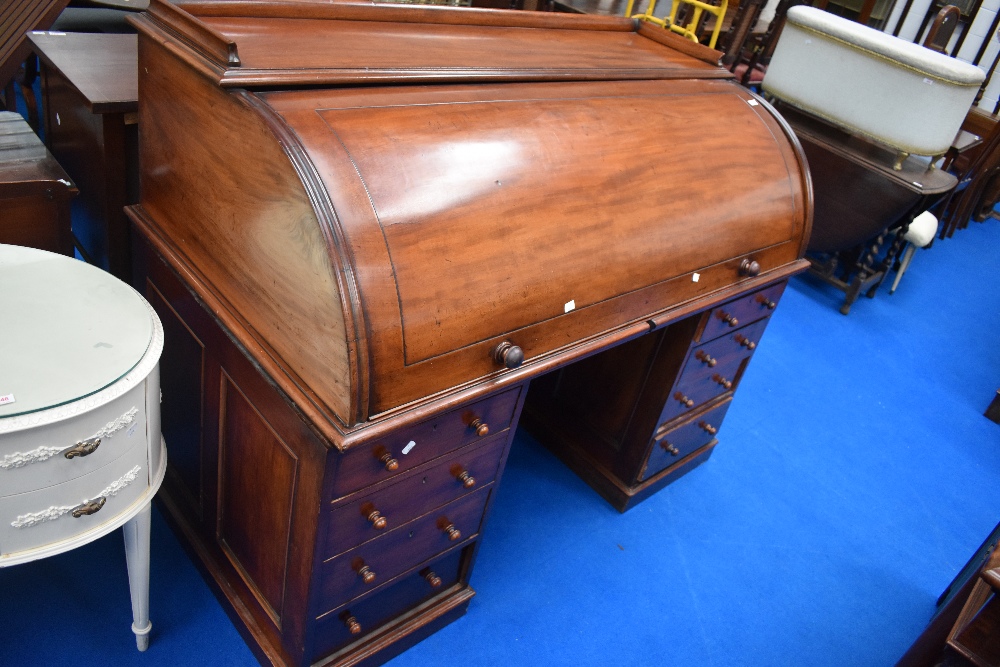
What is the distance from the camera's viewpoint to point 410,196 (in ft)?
4.34

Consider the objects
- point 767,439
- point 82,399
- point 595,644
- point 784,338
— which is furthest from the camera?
point 784,338

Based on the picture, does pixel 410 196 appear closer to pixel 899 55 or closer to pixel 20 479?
pixel 20 479

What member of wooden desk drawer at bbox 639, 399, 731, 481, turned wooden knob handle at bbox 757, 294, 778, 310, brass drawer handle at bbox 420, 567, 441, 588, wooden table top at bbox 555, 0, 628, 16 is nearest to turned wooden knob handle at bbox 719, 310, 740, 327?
turned wooden knob handle at bbox 757, 294, 778, 310

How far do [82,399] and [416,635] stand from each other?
1.14m

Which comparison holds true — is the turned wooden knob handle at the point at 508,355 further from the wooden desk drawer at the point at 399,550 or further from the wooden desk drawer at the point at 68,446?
the wooden desk drawer at the point at 68,446

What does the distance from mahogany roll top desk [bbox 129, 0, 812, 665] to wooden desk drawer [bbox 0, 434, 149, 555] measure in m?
0.25

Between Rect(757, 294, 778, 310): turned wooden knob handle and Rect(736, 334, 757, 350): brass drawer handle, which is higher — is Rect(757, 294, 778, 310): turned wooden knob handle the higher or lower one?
the higher one

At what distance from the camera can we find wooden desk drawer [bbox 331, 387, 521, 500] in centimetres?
142

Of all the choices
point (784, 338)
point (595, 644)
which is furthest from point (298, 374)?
point (784, 338)

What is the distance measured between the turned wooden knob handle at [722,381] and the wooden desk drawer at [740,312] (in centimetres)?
21

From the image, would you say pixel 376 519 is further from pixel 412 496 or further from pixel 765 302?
pixel 765 302

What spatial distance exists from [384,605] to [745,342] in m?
1.43

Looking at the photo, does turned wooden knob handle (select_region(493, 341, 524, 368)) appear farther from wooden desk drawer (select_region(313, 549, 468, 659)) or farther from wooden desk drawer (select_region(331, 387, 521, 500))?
wooden desk drawer (select_region(313, 549, 468, 659))

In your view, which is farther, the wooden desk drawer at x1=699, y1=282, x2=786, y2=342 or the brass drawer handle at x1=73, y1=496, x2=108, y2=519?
the wooden desk drawer at x1=699, y1=282, x2=786, y2=342
